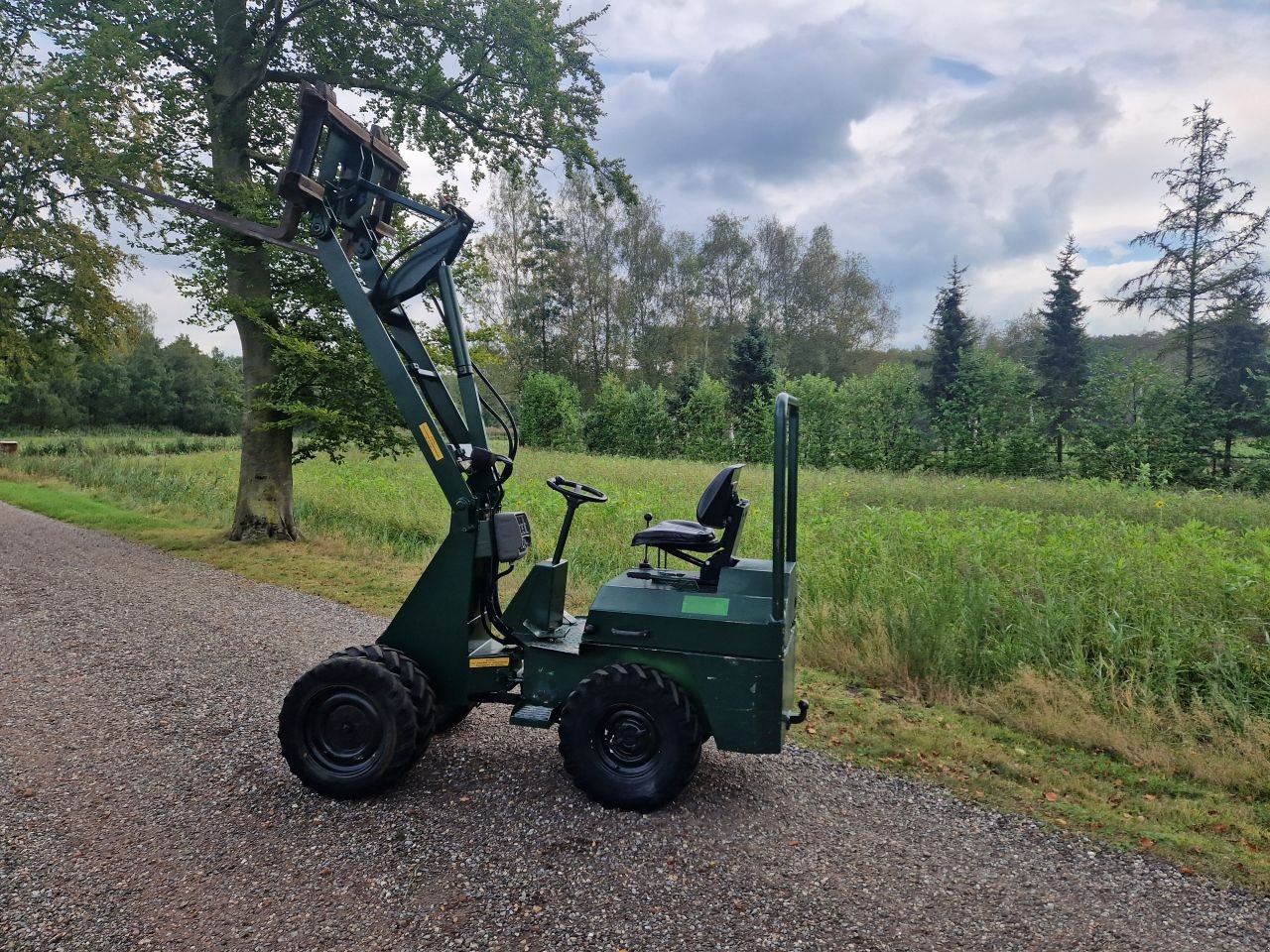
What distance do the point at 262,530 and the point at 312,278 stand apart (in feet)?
12.5

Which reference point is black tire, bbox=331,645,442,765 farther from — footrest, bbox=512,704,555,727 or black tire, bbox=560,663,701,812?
black tire, bbox=560,663,701,812

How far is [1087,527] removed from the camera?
853 cm

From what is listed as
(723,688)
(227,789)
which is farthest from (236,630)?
(723,688)

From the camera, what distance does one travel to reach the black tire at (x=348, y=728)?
12.1 ft

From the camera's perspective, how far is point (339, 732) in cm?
383

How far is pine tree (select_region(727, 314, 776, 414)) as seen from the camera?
33.3 meters

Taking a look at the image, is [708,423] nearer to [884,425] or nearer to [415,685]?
[884,425]

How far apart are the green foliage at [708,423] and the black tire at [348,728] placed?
2784 centimetres

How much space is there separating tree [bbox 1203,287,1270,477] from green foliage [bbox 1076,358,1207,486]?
2.01 ft

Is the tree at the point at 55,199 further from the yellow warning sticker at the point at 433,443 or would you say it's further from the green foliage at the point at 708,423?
the green foliage at the point at 708,423

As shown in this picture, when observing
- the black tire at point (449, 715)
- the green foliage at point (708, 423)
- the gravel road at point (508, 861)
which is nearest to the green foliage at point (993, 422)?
the green foliage at point (708, 423)

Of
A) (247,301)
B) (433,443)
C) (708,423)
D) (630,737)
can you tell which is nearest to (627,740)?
(630,737)

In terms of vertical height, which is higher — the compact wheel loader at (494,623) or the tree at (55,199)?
the tree at (55,199)

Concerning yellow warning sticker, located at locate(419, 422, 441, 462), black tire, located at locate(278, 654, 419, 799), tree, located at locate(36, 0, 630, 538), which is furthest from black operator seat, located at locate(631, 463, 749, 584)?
tree, located at locate(36, 0, 630, 538)
